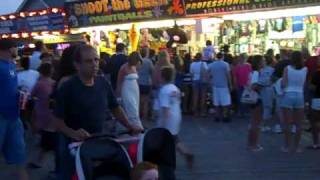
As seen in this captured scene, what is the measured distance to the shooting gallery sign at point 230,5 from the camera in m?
17.5

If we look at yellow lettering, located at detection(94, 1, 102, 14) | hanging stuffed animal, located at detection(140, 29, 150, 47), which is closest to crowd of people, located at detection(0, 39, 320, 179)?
hanging stuffed animal, located at detection(140, 29, 150, 47)

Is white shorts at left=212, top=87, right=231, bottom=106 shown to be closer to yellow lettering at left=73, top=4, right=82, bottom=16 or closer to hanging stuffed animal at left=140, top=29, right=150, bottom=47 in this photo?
hanging stuffed animal at left=140, top=29, right=150, bottom=47

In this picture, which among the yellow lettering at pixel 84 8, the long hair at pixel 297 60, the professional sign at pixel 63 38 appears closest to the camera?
the long hair at pixel 297 60

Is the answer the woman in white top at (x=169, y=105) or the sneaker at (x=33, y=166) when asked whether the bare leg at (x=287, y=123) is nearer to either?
the woman in white top at (x=169, y=105)

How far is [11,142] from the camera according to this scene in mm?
7688

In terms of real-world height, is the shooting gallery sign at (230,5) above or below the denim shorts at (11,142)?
above

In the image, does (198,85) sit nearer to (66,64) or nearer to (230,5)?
(230,5)

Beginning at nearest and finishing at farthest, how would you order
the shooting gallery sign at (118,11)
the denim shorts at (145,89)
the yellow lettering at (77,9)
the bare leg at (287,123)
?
the bare leg at (287,123) < the denim shorts at (145,89) < the shooting gallery sign at (118,11) < the yellow lettering at (77,9)

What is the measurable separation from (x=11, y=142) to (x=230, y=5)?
39.7 feet

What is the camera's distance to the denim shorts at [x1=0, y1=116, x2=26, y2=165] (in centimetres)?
764

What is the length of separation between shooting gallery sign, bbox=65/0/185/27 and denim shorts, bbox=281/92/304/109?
395 inches

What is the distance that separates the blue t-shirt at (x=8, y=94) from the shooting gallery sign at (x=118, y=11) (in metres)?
13.1

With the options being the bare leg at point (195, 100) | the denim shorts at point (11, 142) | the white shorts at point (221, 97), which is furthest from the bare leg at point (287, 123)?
the bare leg at point (195, 100)

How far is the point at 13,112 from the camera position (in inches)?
304
